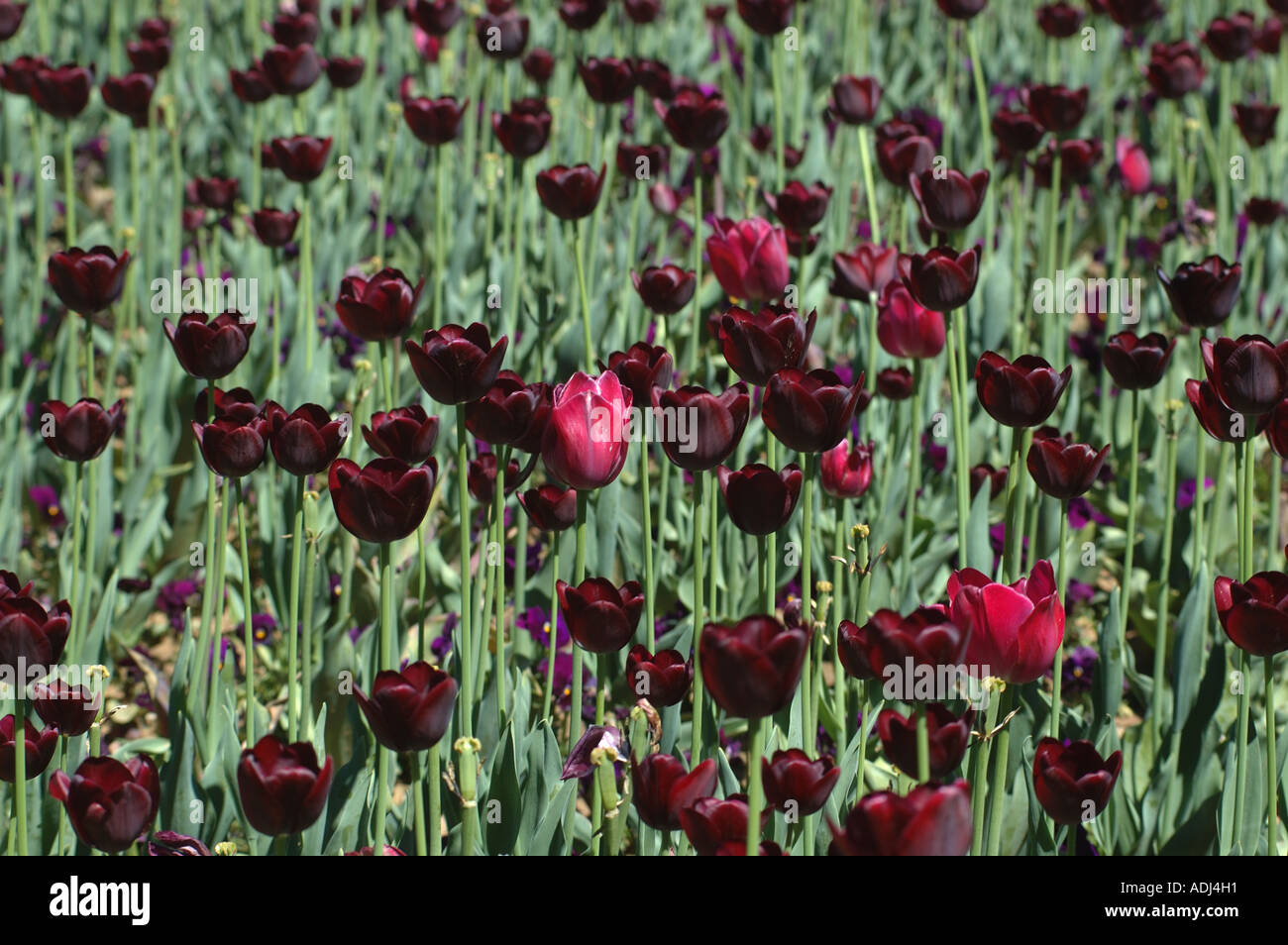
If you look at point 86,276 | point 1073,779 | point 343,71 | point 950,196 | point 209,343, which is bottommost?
point 1073,779

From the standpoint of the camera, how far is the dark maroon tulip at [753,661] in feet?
3.34

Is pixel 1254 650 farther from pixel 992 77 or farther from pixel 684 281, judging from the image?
pixel 992 77

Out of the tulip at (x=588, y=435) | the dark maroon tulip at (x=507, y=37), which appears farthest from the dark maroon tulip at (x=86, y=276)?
the dark maroon tulip at (x=507, y=37)

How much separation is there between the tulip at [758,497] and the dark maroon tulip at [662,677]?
0.16 m

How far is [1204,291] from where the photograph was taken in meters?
1.96

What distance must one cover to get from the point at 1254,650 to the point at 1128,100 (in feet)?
13.2

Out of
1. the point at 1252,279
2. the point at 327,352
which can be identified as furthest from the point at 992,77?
the point at 327,352

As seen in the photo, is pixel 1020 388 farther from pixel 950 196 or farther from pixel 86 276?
pixel 86 276

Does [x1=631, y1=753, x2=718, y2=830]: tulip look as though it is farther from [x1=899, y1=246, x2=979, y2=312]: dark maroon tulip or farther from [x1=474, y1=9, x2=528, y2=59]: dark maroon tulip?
[x1=474, y1=9, x2=528, y2=59]: dark maroon tulip

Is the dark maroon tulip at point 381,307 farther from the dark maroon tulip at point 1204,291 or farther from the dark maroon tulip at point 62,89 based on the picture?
the dark maroon tulip at point 62,89

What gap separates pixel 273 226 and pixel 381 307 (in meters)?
0.96

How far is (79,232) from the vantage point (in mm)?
4191

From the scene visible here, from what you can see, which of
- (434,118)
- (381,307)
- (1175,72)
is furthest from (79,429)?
(1175,72)

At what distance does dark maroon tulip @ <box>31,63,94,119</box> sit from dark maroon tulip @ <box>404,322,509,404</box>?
1.79 metres
